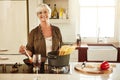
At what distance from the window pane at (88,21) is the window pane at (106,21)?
0.12 meters

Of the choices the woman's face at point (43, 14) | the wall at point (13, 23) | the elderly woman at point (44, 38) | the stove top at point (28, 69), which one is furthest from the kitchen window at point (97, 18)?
the stove top at point (28, 69)

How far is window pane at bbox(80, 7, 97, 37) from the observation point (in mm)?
4520

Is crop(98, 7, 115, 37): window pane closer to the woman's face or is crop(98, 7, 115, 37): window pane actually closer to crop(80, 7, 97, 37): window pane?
crop(80, 7, 97, 37): window pane

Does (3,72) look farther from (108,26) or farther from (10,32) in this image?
(108,26)

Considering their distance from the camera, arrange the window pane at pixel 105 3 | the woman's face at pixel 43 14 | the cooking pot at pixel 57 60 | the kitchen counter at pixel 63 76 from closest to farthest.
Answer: the kitchen counter at pixel 63 76, the cooking pot at pixel 57 60, the woman's face at pixel 43 14, the window pane at pixel 105 3

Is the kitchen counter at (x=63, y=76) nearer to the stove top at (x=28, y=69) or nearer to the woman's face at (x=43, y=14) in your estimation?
the stove top at (x=28, y=69)

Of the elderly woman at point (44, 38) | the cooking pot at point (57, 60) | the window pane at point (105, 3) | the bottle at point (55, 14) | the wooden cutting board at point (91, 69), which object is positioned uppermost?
the window pane at point (105, 3)

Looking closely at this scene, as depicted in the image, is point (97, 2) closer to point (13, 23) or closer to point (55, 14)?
point (55, 14)

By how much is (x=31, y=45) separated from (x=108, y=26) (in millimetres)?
2354

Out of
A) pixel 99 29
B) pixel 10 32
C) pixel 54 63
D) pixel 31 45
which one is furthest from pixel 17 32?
pixel 54 63

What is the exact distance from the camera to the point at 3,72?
2055 millimetres

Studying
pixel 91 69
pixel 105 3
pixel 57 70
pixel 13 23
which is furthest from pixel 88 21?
pixel 57 70

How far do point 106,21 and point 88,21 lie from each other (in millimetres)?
371

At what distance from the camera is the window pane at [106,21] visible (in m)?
4.50
